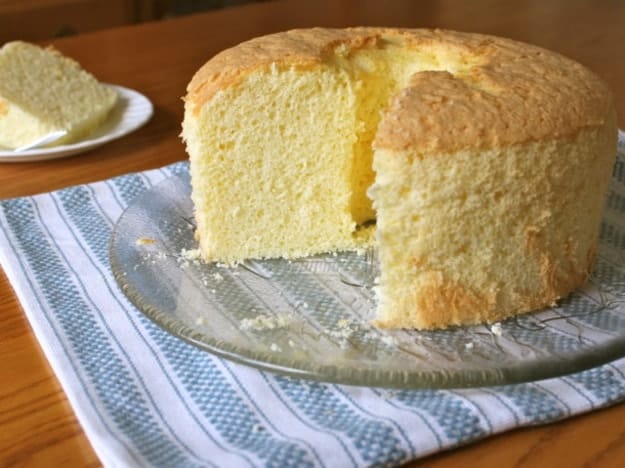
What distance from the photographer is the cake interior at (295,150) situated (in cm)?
142

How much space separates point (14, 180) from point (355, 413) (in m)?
1.07

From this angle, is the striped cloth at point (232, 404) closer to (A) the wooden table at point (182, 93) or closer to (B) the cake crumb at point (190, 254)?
(A) the wooden table at point (182, 93)

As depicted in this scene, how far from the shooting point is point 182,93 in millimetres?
2275

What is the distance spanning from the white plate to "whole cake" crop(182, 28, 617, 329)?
516 mm

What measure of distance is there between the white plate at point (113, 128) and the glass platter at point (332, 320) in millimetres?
394

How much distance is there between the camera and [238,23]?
2801mm

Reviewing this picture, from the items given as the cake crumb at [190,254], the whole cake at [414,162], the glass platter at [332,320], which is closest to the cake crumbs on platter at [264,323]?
the glass platter at [332,320]

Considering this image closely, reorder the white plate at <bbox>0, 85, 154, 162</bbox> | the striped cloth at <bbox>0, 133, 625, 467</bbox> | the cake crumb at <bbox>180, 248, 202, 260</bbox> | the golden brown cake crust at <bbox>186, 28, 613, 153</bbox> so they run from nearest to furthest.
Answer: the striped cloth at <bbox>0, 133, 625, 467</bbox> → the golden brown cake crust at <bbox>186, 28, 613, 153</bbox> → the cake crumb at <bbox>180, 248, 202, 260</bbox> → the white plate at <bbox>0, 85, 154, 162</bbox>

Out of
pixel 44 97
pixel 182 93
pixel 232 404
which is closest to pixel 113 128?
pixel 44 97

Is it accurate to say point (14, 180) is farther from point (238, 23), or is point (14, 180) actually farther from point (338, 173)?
point (238, 23)

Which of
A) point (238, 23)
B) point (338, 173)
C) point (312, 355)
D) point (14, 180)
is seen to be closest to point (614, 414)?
point (312, 355)

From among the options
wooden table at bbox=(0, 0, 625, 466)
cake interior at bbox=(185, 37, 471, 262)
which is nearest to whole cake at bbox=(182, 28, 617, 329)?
cake interior at bbox=(185, 37, 471, 262)

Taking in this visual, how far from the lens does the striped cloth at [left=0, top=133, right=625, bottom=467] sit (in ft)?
3.19

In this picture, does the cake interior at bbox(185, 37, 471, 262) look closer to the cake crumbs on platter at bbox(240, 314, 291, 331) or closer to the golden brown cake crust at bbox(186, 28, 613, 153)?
the golden brown cake crust at bbox(186, 28, 613, 153)
